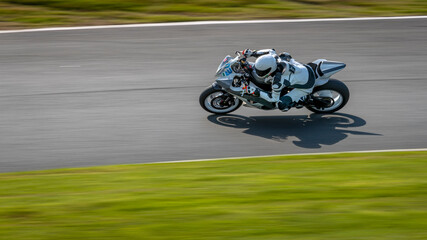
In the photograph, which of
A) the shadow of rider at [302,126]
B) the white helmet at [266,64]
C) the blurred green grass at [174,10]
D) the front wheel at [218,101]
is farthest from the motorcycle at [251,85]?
the blurred green grass at [174,10]

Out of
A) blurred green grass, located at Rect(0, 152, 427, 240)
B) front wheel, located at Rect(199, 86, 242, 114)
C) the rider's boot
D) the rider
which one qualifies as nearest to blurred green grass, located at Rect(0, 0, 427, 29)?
front wheel, located at Rect(199, 86, 242, 114)

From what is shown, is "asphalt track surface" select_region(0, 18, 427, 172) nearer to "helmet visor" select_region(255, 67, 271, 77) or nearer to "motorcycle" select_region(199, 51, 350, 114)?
"motorcycle" select_region(199, 51, 350, 114)

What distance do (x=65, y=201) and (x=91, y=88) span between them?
5782 millimetres

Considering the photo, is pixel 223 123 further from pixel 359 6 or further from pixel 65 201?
pixel 359 6

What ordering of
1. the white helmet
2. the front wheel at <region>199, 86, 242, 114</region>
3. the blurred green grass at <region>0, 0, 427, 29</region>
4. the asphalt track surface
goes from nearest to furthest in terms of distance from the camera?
1. the asphalt track surface
2. the white helmet
3. the front wheel at <region>199, 86, 242, 114</region>
4. the blurred green grass at <region>0, 0, 427, 29</region>

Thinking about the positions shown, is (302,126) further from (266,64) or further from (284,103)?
(266,64)

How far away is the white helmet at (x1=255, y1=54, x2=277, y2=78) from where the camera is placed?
34.3 feet

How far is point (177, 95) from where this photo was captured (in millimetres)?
12359

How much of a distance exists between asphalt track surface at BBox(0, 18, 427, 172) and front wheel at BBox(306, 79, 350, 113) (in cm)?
20

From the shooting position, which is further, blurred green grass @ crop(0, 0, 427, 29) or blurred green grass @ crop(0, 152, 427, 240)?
blurred green grass @ crop(0, 0, 427, 29)

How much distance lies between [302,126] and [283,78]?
0.99 meters

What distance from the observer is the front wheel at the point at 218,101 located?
11.2 m

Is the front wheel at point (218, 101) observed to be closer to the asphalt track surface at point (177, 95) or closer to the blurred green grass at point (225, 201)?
the asphalt track surface at point (177, 95)

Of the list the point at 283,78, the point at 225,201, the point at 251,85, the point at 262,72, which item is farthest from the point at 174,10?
the point at 225,201
